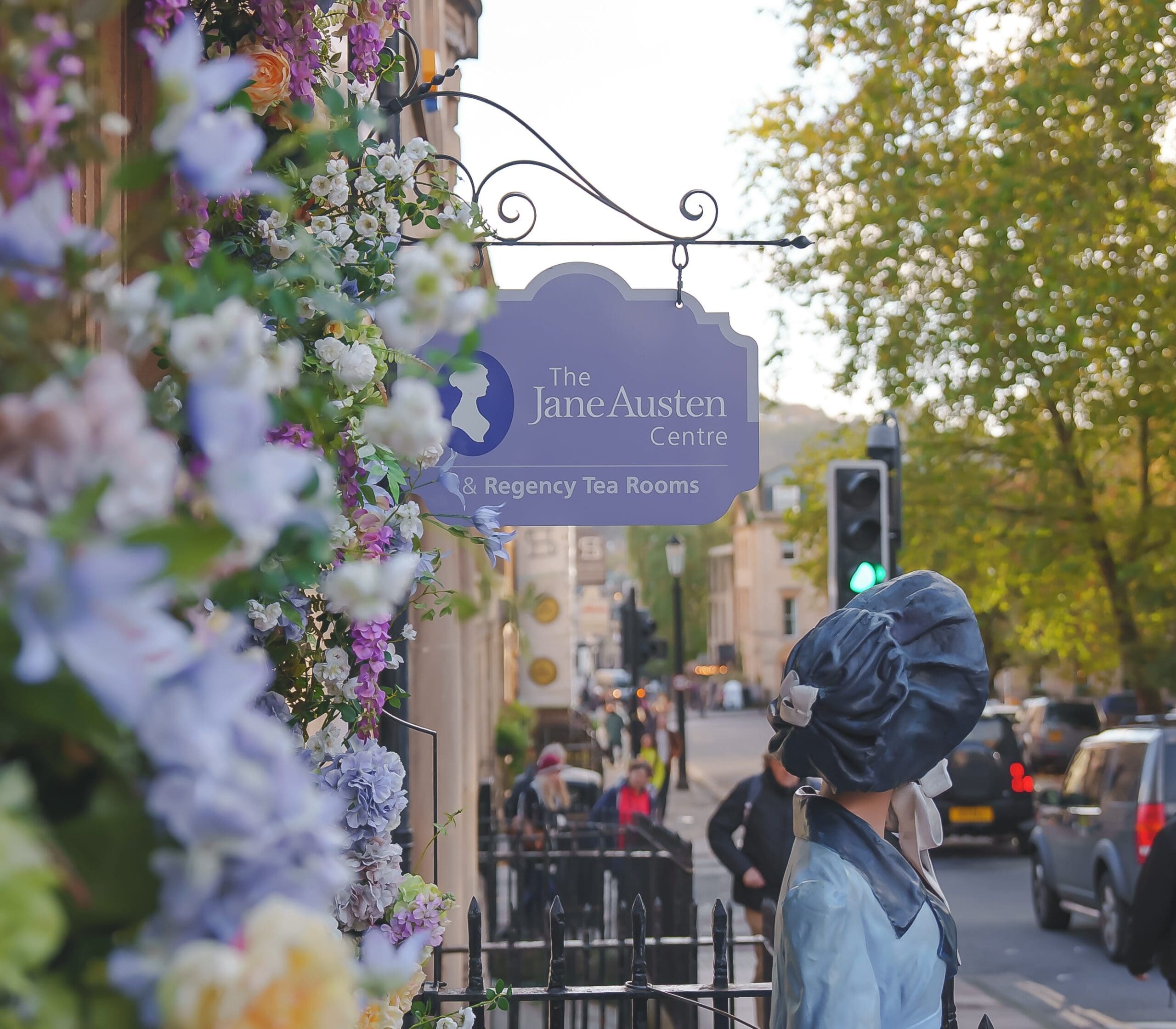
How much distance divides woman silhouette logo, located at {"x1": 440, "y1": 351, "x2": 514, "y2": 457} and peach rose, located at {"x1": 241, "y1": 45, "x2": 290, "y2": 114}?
48.9 inches

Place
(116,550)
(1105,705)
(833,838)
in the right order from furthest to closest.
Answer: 1. (1105,705)
2. (833,838)
3. (116,550)

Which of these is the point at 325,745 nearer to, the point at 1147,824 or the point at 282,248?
the point at 282,248

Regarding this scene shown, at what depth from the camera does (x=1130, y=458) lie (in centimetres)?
1900

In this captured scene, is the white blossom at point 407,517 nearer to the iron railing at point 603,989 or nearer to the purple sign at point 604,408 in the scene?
the purple sign at point 604,408

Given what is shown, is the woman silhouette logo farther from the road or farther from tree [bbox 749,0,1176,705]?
tree [bbox 749,0,1176,705]

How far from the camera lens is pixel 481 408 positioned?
3.58 metres

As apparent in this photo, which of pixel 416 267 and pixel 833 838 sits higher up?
pixel 416 267

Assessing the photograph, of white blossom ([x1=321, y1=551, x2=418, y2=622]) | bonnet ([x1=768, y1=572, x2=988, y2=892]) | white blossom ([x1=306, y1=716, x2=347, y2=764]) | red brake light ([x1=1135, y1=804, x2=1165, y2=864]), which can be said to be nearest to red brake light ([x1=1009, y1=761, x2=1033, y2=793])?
red brake light ([x1=1135, y1=804, x2=1165, y2=864])

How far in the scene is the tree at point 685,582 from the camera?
73.8 m

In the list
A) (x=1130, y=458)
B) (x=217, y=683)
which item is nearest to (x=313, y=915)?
(x=217, y=683)

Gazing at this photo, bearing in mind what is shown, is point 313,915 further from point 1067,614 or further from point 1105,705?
point 1105,705

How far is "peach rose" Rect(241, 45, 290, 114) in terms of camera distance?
2322 mm

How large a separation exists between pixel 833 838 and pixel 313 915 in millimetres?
1705

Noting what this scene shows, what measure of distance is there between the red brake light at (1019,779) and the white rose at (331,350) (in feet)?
53.2
